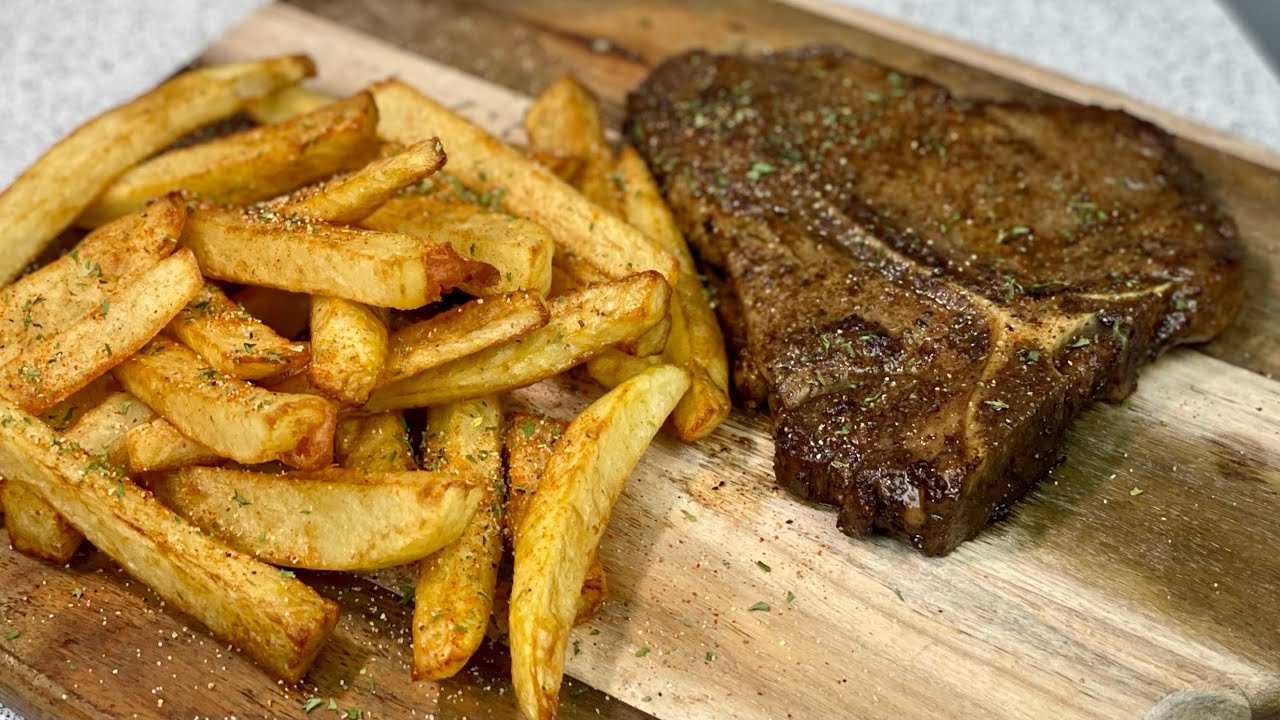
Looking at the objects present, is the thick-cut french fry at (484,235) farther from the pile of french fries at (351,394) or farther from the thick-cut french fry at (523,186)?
the thick-cut french fry at (523,186)

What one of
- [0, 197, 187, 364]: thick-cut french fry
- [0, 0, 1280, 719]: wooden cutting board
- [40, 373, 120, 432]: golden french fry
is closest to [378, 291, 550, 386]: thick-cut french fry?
[0, 0, 1280, 719]: wooden cutting board

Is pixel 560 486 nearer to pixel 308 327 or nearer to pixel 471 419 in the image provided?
pixel 471 419

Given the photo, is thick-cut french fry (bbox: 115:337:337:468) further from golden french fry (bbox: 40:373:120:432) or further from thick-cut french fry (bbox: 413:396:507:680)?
thick-cut french fry (bbox: 413:396:507:680)

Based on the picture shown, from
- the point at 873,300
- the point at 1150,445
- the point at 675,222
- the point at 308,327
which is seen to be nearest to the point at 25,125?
the point at 308,327

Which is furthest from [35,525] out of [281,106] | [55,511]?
[281,106]

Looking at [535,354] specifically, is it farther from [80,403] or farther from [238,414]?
[80,403]

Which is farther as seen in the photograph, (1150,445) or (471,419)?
(1150,445)
